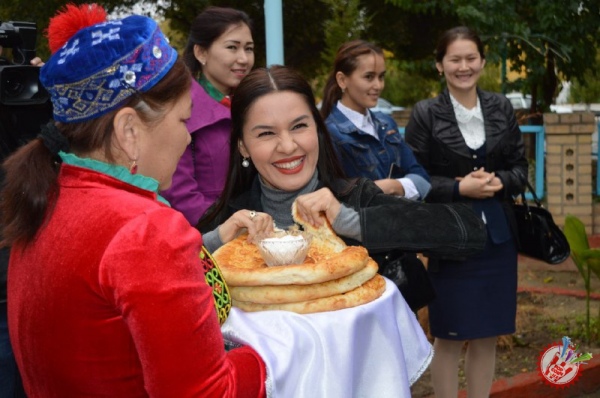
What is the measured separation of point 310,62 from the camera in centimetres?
1998

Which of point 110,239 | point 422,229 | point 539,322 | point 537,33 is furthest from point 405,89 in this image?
point 110,239

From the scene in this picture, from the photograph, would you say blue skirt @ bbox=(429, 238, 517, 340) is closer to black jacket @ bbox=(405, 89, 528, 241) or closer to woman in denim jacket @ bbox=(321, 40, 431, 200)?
black jacket @ bbox=(405, 89, 528, 241)

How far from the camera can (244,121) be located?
9.71ft

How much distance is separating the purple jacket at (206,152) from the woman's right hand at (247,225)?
79 centimetres

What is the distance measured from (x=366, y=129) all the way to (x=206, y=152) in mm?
982

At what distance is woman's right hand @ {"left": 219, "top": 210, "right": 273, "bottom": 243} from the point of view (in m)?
2.65

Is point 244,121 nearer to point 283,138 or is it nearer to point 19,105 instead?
point 283,138

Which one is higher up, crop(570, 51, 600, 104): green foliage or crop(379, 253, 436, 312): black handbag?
crop(379, 253, 436, 312): black handbag

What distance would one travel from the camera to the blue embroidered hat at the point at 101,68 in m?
1.72

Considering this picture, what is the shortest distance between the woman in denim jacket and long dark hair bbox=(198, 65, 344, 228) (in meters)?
0.69

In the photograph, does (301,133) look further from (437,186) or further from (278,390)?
(437,186)

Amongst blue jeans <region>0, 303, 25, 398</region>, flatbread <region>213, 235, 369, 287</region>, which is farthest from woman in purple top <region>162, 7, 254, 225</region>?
flatbread <region>213, 235, 369, 287</region>

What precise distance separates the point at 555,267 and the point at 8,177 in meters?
7.32

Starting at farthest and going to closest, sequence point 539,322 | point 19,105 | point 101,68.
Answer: point 539,322, point 19,105, point 101,68
